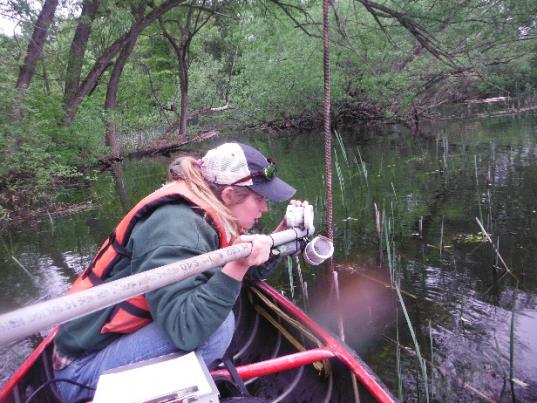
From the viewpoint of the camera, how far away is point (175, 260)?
63.5 inches

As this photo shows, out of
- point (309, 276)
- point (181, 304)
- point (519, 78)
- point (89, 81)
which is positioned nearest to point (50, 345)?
point (181, 304)

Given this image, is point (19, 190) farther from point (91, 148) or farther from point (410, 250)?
point (410, 250)

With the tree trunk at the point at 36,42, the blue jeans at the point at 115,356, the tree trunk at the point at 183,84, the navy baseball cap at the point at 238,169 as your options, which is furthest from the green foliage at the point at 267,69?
the blue jeans at the point at 115,356

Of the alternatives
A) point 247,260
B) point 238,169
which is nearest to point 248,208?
point 238,169

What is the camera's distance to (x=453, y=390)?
9.83ft

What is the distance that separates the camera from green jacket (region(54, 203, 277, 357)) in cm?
163

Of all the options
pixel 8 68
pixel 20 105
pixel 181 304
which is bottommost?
pixel 181 304

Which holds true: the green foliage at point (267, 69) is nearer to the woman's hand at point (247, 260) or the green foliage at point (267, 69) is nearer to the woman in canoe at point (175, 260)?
the woman in canoe at point (175, 260)

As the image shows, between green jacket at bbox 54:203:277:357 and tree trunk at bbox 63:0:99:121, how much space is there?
11.6 m

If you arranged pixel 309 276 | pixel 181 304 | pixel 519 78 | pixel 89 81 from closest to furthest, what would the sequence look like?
1. pixel 181 304
2. pixel 309 276
3. pixel 89 81
4. pixel 519 78

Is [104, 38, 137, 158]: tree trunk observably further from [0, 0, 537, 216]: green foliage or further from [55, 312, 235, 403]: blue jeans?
[55, 312, 235, 403]: blue jeans

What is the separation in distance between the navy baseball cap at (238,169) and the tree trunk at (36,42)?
9.58 meters

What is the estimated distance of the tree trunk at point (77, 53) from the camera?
1159cm

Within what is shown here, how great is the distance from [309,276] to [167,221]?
3.51 metres
